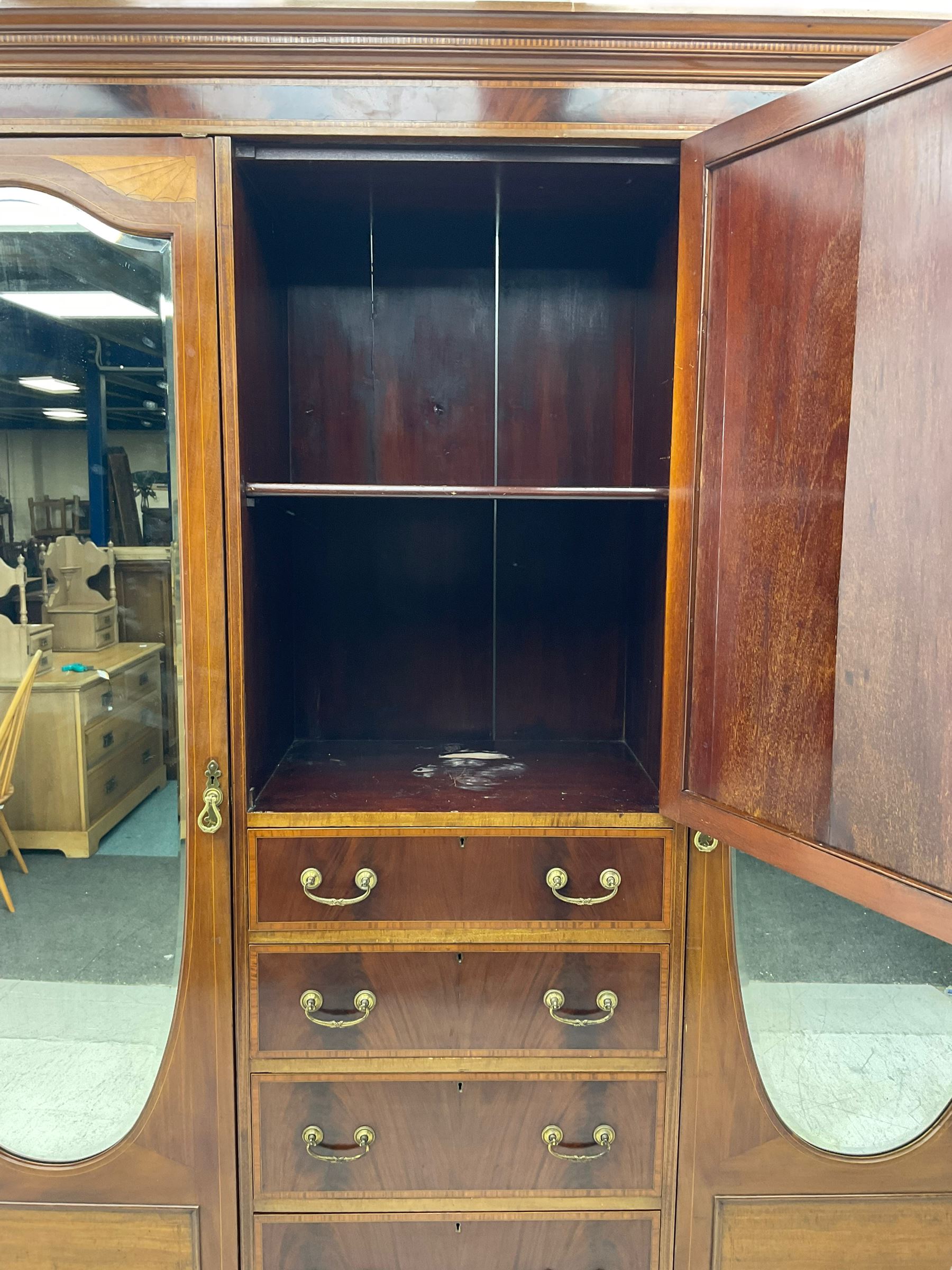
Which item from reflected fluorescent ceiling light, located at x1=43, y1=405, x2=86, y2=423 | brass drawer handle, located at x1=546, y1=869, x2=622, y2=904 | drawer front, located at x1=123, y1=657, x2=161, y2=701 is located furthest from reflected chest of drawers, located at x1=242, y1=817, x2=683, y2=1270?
reflected fluorescent ceiling light, located at x1=43, y1=405, x2=86, y2=423

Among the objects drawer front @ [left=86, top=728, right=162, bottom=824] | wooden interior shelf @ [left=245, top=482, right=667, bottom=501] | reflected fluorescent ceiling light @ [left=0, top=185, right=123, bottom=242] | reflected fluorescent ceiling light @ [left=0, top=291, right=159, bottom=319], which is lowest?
drawer front @ [left=86, top=728, right=162, bottom=824]

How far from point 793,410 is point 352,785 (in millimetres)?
734

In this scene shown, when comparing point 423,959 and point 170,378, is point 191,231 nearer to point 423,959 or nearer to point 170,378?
point 170,378

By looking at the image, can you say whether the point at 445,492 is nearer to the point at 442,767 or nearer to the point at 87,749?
the point at 442,767

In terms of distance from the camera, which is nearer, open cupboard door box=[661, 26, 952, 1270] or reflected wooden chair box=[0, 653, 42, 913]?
open cupboard door box=[661, 26, 952, 1270]

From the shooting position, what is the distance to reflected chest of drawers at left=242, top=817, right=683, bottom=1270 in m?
1.05

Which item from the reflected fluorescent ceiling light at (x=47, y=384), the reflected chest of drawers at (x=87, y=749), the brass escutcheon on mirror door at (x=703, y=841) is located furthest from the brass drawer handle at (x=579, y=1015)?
the reflected fluorescent ceiling light at (x=47, y=384)

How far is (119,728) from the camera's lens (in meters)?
1.04

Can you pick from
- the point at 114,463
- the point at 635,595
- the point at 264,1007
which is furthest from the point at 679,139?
the point at 264,1007

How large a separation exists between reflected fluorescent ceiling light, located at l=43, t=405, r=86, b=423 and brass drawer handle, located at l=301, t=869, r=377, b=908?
0.63 meters

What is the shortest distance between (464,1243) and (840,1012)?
0.59 meters

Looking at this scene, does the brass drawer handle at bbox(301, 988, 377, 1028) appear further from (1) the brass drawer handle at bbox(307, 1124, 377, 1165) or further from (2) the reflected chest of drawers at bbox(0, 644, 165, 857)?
(2) the reflected chest of drawers at bbox(0, 644, 165, 857)

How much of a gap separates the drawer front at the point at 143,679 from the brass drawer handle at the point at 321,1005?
1.44ft

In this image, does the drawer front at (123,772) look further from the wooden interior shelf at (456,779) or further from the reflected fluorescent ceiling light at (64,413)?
the reflected fluorescent ceiling light at (64,413)
